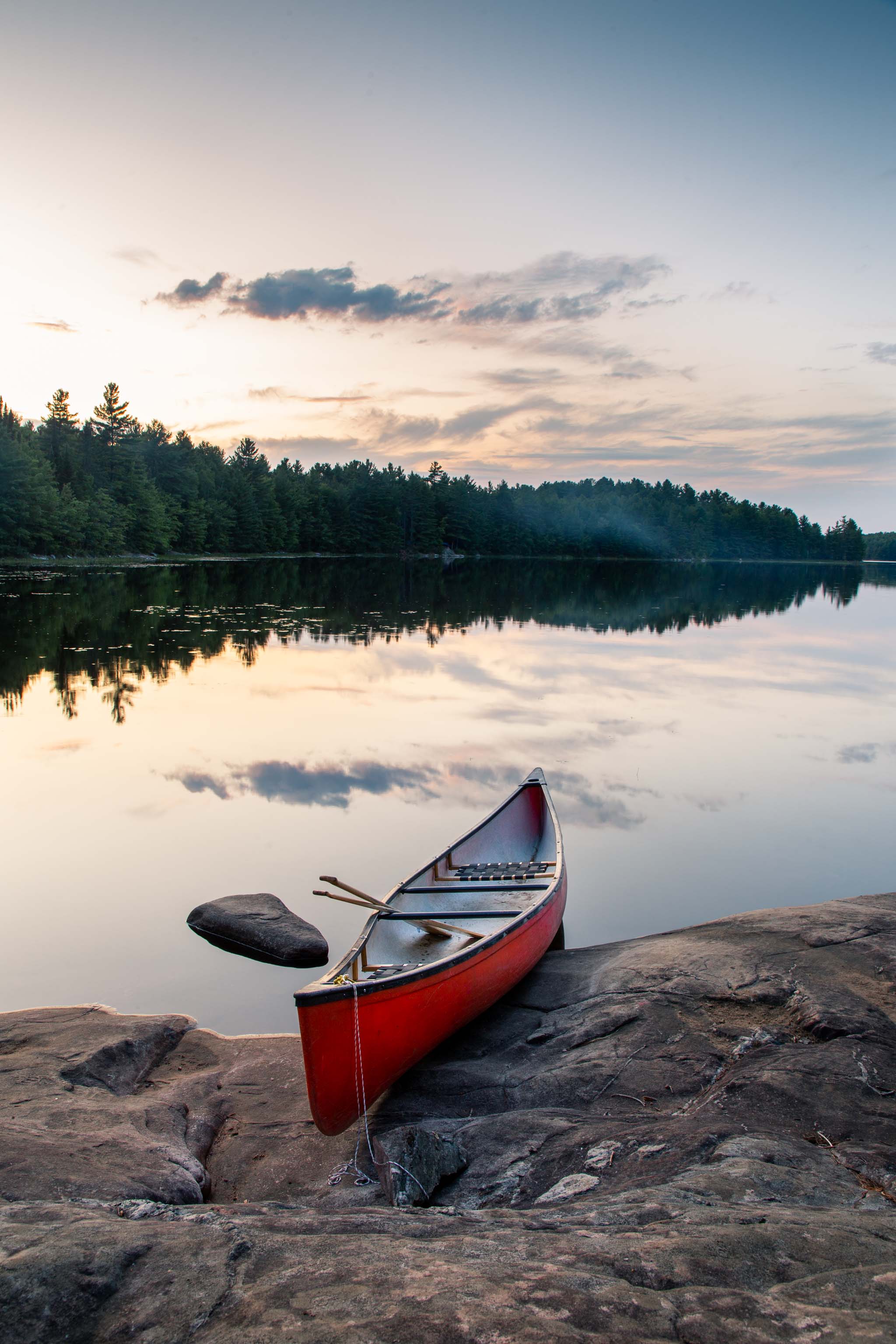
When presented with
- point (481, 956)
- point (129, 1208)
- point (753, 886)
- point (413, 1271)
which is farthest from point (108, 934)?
point (753, 886)

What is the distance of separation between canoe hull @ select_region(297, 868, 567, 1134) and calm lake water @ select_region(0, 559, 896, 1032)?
1631mm

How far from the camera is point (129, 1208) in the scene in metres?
3.55

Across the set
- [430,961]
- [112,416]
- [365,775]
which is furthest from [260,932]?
[112,416]

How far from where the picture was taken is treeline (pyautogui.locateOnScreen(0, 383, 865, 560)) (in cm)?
6456

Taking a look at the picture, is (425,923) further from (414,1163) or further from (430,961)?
(414,1163)

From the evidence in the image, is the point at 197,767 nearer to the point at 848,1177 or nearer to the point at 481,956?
the point at 481,956

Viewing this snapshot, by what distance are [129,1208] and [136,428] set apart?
95.5m

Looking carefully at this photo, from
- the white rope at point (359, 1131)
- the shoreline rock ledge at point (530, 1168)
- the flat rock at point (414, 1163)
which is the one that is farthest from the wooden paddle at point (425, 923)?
the flat rock at point (414, 1163)

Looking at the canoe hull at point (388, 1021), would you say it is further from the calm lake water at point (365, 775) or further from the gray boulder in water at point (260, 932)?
the gray boulder in water at point (260, 932)

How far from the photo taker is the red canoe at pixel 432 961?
5.22m

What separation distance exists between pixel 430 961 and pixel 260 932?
2.03 metres

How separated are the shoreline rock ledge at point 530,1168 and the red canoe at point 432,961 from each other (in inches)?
12.5

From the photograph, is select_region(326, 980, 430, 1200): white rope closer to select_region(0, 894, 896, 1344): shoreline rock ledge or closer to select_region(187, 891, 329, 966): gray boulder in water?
select_region(0, 894, 896, 1344): shoreline rock ledge

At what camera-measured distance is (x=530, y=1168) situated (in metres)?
4.52
